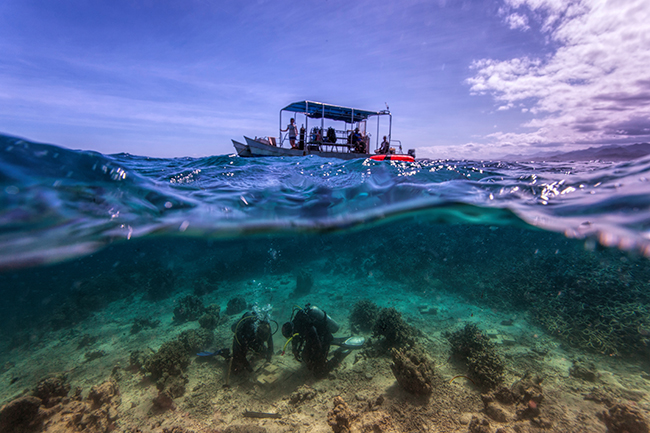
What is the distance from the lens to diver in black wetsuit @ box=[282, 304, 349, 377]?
261 inches

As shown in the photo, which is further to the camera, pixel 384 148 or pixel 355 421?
pixel 384 148

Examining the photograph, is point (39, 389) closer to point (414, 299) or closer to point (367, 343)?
point (367, 343)

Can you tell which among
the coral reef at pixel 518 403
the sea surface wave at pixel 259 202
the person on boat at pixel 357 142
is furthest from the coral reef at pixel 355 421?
the person on boat at pixel 357 142

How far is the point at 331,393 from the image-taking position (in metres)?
6.09

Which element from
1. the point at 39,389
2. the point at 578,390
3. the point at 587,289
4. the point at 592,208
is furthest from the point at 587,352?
the point at 39,389

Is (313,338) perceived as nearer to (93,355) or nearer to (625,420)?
(625,420)

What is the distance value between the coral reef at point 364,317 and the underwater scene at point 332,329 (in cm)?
6

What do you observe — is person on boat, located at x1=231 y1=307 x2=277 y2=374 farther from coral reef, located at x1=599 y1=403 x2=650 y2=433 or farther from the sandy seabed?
coral reef, located at x1=599 y1=403 x2=650 y2=433

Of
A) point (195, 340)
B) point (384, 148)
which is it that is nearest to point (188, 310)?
point (195, 340)

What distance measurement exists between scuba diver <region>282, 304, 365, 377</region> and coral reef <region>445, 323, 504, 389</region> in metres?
3.54

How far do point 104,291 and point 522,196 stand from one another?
73.0 ft

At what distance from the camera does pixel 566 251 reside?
13.1 metres

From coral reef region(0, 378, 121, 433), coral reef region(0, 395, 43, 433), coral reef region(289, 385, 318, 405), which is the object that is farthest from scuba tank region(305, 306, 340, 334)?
coral reef region(0, 395, 43, 433)

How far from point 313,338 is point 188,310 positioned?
800 cm
